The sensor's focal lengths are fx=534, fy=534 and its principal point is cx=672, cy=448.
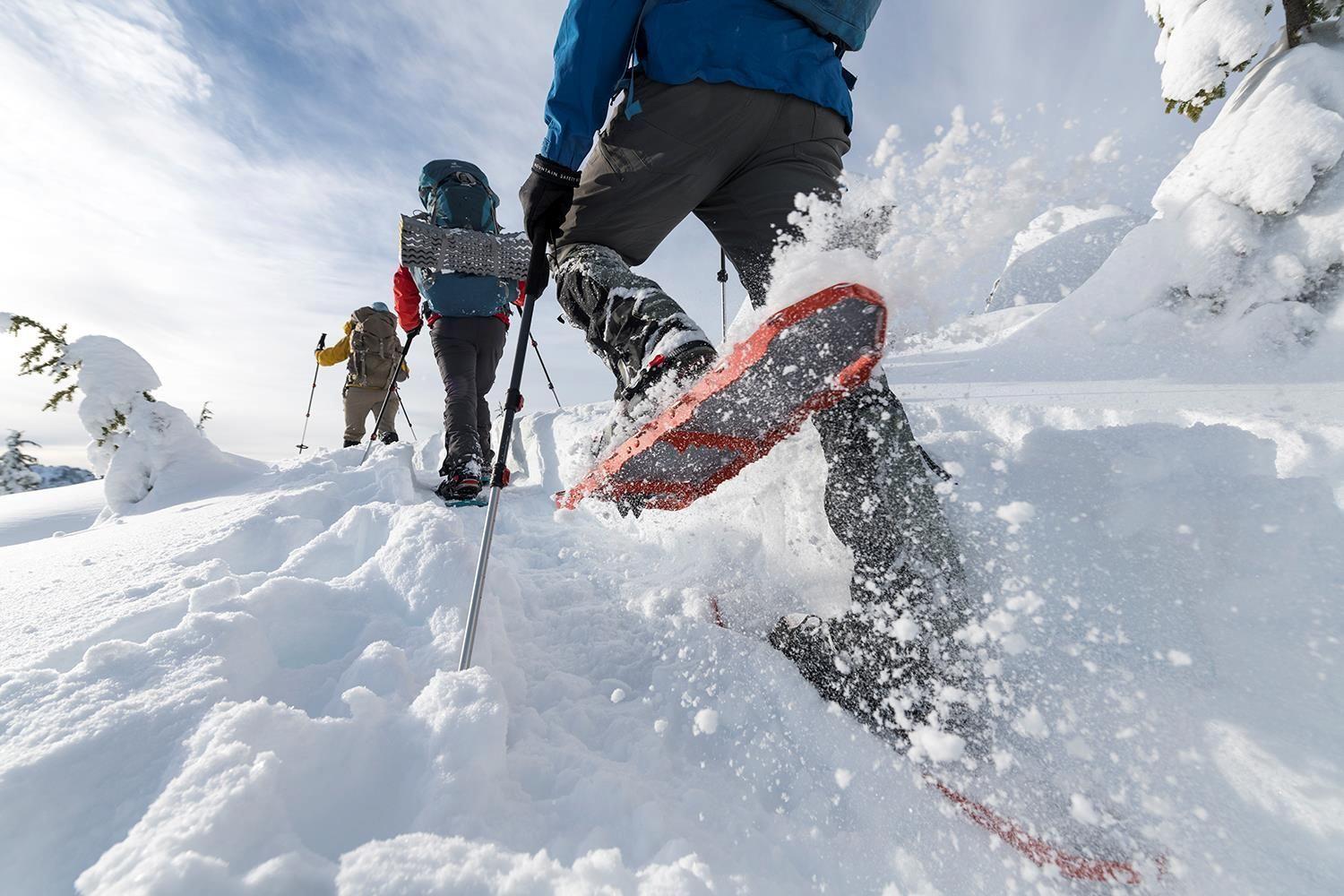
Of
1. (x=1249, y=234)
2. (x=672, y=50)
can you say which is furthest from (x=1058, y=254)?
(x=672, y=50)

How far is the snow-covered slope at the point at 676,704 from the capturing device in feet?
2.36

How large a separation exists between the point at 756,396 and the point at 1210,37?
960 centimetres

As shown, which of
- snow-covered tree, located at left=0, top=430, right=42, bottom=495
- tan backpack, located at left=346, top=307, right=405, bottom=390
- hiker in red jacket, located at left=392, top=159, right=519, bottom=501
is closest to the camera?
hiker in red jacket, located at left=392, top=159, right=519, bottom=501

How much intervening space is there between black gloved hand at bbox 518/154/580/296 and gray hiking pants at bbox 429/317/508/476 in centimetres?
242

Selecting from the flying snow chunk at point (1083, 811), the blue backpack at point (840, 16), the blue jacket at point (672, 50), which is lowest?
the flying snow chunk at point (1083, 811)

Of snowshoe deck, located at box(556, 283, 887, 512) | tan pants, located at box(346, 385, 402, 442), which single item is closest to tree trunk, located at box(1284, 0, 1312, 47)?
snowshoe deck, located at box(556, 283, 887, 512)

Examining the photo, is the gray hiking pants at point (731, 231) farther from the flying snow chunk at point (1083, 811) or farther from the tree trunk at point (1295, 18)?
the tree trunk at point (1295, 18)

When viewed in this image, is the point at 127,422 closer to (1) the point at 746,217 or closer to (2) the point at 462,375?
(2) the point at 462,375

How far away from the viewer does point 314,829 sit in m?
0.72

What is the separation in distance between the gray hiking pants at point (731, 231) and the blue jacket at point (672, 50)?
5 cm

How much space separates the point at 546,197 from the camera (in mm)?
1791

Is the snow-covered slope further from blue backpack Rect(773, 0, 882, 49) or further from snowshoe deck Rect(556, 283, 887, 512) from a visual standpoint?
blue backpack Rect(773, 0, 882, 49)

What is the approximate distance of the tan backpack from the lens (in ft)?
26.0

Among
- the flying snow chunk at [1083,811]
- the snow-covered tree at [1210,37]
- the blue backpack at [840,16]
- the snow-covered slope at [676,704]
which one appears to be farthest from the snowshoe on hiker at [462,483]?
the snow-covered tree at [1210,37]
